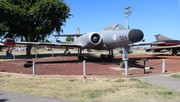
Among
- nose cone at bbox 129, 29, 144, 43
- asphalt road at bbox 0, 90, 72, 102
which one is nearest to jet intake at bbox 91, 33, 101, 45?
nose cone at bbox 129, 29, 144, 43

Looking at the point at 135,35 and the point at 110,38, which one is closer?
the point at 135,35

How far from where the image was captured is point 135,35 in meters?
12.6

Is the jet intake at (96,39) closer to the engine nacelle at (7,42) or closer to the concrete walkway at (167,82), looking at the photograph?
the engine nacelle at (7,42)

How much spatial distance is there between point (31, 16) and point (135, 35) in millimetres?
21618

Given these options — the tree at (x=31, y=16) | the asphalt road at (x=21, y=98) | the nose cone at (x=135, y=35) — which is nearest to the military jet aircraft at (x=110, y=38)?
the nose cone at (x=135, y=35)

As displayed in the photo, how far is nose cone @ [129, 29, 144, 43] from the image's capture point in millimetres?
12430

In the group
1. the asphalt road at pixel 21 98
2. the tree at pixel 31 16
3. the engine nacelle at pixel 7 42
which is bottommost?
the asphalt road at pixel 21 98

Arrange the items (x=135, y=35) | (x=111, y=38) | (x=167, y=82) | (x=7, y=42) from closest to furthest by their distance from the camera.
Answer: (x=167, y=82) < (x=135, y=35) < (x=7, y=42) < (x=111, y=38)

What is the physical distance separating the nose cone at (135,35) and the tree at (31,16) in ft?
62.1

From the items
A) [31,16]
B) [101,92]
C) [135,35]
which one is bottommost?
[101,92]

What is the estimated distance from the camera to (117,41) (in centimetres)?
1484

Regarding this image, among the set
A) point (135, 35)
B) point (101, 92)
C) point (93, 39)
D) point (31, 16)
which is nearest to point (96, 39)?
point (93, 39)

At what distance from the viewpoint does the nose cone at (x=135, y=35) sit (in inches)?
489

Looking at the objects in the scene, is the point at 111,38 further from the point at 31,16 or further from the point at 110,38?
the point at 31,16
